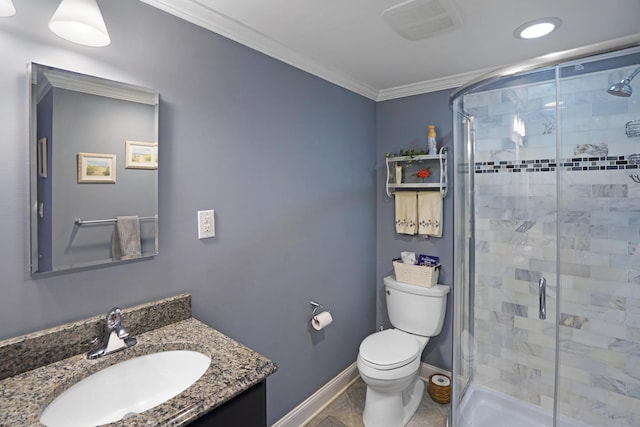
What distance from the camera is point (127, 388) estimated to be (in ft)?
3.73

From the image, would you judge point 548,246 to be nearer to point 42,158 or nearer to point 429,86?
point 429,86

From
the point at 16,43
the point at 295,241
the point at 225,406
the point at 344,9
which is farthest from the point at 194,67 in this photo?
the point at 225,406

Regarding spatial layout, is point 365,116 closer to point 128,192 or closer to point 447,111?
point 447,111

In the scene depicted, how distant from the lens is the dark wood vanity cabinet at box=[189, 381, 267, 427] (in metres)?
0.90

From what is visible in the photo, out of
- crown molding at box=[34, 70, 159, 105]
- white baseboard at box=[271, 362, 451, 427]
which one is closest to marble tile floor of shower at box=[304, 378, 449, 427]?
white baseboard at box=[271, 362, 451, 427]

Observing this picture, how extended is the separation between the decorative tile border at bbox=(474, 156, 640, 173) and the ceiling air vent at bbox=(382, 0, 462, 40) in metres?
0.91

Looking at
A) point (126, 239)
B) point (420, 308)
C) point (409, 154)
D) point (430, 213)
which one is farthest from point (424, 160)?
point (126, 239)

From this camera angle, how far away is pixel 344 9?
58.3 inches

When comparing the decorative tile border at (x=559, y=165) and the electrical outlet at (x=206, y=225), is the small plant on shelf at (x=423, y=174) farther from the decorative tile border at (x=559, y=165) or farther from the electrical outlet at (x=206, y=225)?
the electrical outlet at (x=206, y=225)

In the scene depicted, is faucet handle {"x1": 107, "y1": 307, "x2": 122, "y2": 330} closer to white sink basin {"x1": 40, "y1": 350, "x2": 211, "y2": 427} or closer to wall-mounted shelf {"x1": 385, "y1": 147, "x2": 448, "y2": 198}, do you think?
white sink basin {"x1": 40, "y1": 350, "x2": 211, "y2": 427}

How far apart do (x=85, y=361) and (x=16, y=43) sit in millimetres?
1055

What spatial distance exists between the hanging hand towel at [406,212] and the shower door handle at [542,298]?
870 mm

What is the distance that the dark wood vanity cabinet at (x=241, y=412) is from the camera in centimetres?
90

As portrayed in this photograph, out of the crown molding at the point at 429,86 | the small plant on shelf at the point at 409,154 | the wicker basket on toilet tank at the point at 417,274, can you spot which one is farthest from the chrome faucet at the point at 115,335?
the crown molding at the point at 429,86
